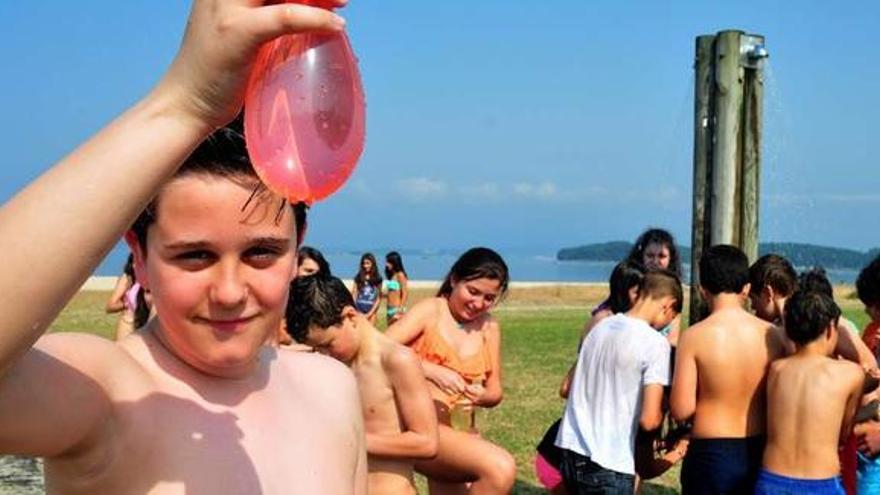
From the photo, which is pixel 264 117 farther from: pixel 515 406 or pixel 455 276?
pixel 515 406

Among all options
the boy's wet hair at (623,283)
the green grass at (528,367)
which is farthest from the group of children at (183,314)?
the boy's wet hair at (623,283)

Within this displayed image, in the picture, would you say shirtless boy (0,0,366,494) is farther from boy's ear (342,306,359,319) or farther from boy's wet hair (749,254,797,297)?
boy's wet hair (749,254,797,297)

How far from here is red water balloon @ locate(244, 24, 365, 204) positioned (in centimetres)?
132

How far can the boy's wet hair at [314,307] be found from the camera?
522 cm

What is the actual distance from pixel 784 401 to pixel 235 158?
4877 mm

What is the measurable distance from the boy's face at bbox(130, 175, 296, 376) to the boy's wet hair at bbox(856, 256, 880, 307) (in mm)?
5815

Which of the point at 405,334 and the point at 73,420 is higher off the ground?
the point at 73,420

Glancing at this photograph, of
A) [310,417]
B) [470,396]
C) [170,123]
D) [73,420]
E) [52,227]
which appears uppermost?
[170,123]

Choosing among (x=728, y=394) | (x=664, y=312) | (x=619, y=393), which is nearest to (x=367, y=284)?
(x=664, y=312)

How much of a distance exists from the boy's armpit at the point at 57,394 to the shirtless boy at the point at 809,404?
4.93 metres

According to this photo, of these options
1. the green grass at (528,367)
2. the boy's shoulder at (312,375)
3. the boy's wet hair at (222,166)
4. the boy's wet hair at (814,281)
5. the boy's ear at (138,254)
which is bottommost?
the green grass at (528,367)

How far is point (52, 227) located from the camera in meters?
1.12

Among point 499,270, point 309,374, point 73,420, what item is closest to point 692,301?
point 499,270

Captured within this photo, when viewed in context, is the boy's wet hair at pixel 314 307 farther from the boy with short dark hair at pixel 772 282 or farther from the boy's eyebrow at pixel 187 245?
the boy's eyebrow at pixel 187 245
